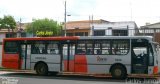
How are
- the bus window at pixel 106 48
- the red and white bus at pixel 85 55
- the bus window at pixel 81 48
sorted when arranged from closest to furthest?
1. the red and white bus at pixel 85 55
2. the bus window at pixel 106 48
3. the bus window at pixel 81 48

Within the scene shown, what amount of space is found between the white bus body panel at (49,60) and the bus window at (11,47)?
5.44 ft

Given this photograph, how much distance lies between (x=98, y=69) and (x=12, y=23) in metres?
62.7


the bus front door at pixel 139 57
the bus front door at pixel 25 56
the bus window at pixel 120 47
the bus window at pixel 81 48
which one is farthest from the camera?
the bus front door at pixel 25 56

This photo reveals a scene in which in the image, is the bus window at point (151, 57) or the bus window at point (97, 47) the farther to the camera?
the bus window at point (97, 47)

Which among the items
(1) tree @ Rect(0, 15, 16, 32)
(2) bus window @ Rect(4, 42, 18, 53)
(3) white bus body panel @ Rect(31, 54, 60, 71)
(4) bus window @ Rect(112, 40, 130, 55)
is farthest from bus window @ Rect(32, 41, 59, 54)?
(1) tree @ Rect(0, 15, 16, 32)

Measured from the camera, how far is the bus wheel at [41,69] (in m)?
24.4

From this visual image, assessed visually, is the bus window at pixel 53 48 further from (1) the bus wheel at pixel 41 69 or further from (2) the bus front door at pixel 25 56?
(2) the bus front door at pixel 25 56

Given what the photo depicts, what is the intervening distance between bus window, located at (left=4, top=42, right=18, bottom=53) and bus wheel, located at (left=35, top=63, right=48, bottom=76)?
2.18 metres

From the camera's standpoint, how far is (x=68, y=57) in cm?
2352

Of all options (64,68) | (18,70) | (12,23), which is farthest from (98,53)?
(12,23)

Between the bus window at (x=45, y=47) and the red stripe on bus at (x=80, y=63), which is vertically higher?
the bus window at (x=45, y=47)

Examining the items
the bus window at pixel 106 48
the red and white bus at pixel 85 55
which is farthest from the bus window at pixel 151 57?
the bus window at pixel 106 48

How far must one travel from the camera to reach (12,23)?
82562mm

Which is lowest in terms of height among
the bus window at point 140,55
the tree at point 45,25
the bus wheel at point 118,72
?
the bus wheel at point 118,72
